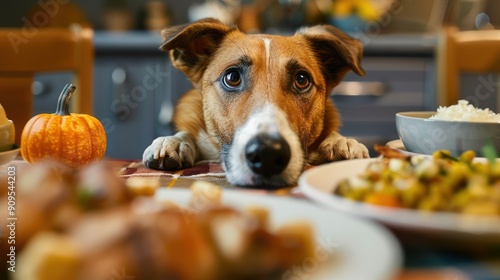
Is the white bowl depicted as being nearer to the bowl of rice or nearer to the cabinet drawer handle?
the bowl of rice

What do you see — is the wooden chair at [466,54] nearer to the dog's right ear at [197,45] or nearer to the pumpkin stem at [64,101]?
the dog's right ear at [197,45]

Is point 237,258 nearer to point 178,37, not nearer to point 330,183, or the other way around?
point 330,183

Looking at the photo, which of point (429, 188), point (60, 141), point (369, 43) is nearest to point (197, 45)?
point (60, 141)

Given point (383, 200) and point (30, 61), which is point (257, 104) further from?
point (30, 61)

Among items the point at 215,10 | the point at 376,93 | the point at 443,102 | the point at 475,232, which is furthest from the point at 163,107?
the point at 475,232

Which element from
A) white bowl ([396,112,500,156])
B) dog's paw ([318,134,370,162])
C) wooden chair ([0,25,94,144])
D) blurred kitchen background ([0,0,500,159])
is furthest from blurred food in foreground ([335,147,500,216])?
blurred kitchen background ([0,0,500,159])
